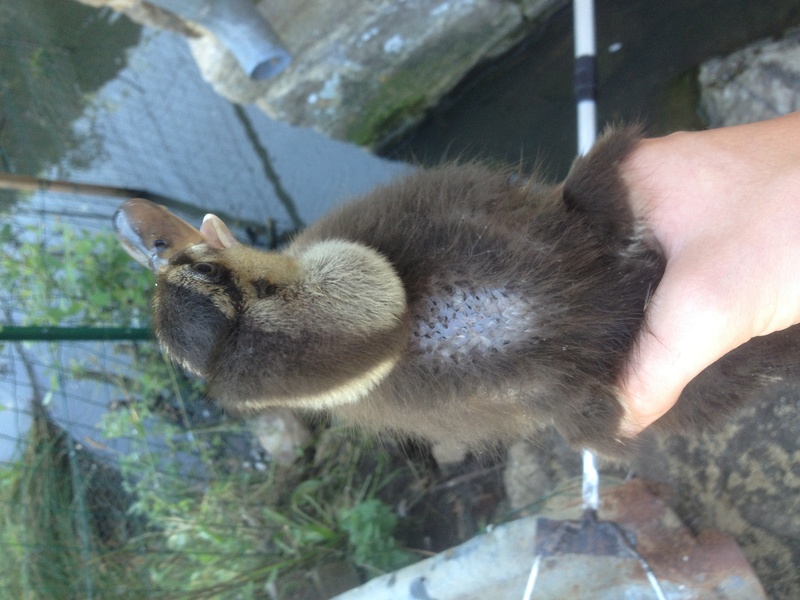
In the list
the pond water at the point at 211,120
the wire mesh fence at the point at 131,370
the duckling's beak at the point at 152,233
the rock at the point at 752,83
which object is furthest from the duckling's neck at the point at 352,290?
the rock at the point at 752,83

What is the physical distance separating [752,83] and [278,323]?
2.27 metres

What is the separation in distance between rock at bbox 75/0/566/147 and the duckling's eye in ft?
5.85

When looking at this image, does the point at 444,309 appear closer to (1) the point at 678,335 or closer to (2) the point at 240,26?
(1) the point at 678,335

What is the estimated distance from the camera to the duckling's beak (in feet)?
4.48

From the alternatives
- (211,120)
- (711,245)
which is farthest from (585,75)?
(211,120)

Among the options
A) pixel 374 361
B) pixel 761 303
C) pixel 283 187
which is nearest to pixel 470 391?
pixel 374 361

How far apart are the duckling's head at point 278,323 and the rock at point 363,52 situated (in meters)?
1.69

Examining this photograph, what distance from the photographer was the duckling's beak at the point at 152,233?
53.8 inches

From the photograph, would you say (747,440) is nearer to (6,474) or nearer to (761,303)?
(761,303)

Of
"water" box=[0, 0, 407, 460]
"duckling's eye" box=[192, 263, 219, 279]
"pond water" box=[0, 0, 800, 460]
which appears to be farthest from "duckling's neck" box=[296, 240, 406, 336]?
"water" box=[0, 0, 407, 460]

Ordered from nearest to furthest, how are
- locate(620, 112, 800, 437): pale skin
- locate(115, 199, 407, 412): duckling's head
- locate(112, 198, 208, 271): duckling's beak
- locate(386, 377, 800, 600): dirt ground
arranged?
locate(115, 199, 407, 412): duckling's head, locate(620, 112, 800, 437): pale skin, locate(112, 198, 208, 271): duckling's beak, locate(386, 377, 800, 600): dirt ground

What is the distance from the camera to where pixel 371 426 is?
4.76 ft

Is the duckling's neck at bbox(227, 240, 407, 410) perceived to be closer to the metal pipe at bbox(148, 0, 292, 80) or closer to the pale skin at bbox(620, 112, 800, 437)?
the pale skin at bbox(620, 112, 800, 437)

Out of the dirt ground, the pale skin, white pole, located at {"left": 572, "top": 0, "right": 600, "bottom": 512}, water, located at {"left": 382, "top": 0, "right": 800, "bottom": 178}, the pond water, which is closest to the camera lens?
the pale skin
